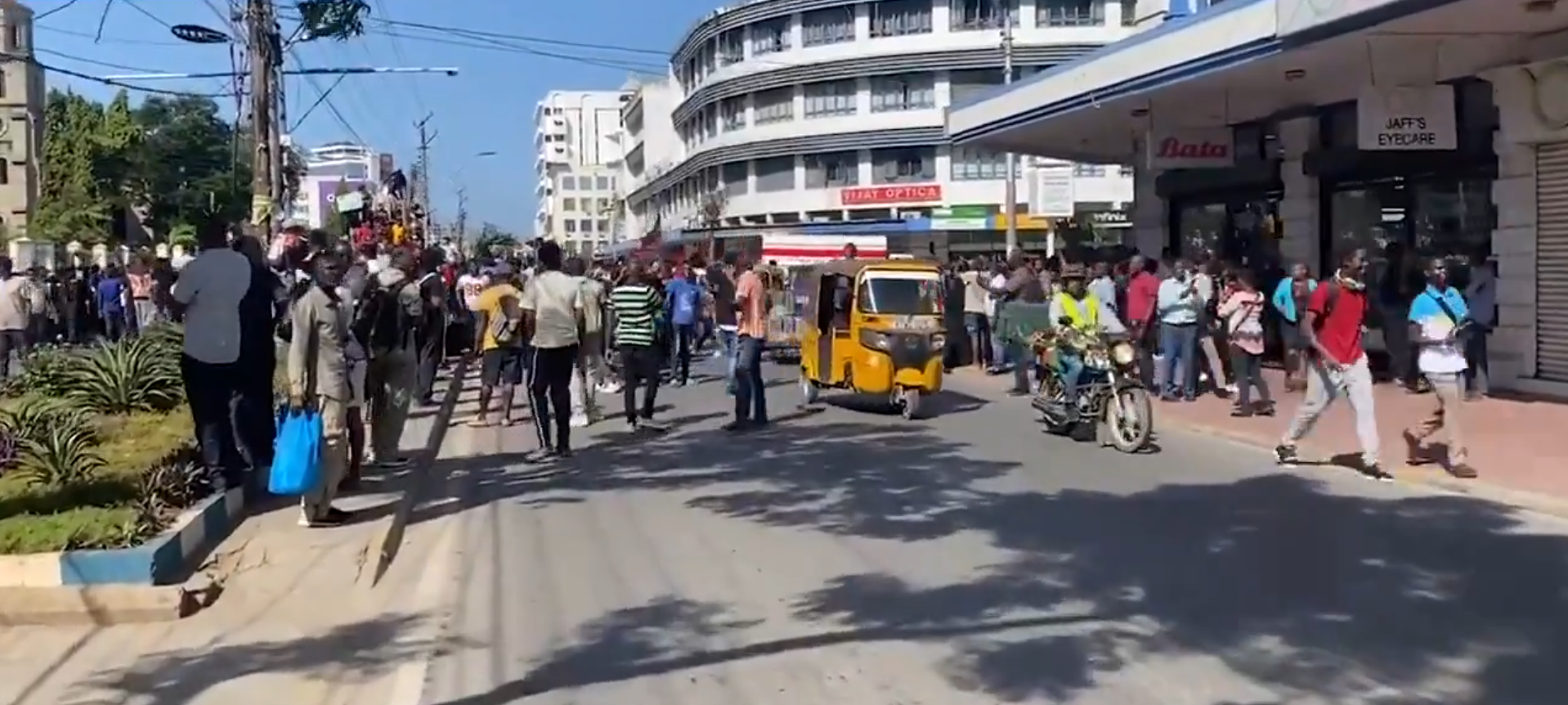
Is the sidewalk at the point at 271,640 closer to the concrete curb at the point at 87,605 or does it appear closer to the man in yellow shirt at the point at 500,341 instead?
the concrete curb at the point at 87,605

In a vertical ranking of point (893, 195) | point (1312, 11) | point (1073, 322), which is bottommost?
point (1073, 322)

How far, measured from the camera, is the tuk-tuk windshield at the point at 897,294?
16.9 metres

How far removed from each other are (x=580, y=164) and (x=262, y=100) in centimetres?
14454

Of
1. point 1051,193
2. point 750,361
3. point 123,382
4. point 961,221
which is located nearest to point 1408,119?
point 750,361

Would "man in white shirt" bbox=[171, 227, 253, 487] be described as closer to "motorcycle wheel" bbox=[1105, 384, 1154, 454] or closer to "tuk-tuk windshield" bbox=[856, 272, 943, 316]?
"motorcycle wheel" bbox=[1105, 384, 1154, 454]

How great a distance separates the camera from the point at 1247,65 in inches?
732

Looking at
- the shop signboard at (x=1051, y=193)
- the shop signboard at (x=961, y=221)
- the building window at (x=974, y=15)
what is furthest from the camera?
the building window at (x=974, y=15)

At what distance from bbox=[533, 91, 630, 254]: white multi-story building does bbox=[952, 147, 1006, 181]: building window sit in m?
70.5

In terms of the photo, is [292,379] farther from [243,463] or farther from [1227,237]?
[1227,237]

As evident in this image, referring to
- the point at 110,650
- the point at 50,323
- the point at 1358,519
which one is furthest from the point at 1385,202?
the point at 50,323

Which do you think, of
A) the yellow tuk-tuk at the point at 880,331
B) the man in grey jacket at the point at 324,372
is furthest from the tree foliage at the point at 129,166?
→ the man in grey jacket at the point at 324,372

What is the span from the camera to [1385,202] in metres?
20.6

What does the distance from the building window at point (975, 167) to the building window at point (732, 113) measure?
41.7 ft

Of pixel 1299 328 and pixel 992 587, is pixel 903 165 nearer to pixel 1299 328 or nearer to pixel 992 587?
pixel 1299 328
